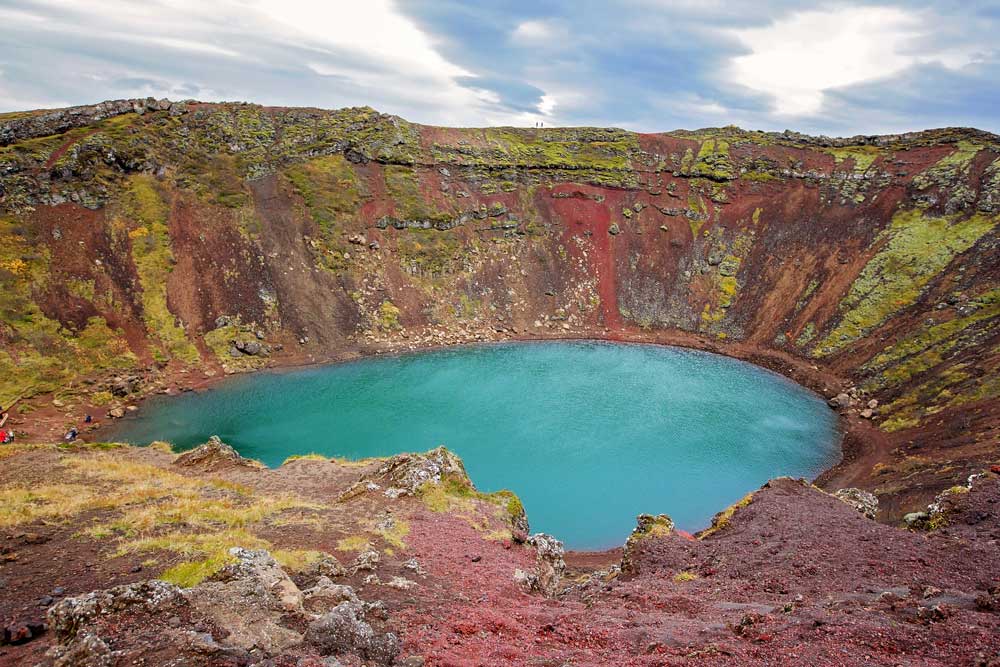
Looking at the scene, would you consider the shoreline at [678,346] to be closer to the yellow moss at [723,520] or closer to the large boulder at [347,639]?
the yellow moss at [723,520]

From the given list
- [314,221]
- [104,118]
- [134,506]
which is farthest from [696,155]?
[134,506]

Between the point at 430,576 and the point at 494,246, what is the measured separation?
60.8m

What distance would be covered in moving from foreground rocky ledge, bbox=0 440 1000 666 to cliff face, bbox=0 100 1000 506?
1820 centimetres

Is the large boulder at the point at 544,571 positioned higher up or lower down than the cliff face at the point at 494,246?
lower down

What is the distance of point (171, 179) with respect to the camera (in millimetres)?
63219

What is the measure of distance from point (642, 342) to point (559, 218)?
78.7 feet

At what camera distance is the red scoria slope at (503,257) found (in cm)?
4428

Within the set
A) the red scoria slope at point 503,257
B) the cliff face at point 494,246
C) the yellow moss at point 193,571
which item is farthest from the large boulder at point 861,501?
the yellow moss at point 193,571

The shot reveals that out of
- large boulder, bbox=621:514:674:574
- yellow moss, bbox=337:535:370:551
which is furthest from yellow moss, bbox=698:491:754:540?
yellow moss, bbox=337:535:370:551

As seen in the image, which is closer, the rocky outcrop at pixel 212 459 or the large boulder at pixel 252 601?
the large boulder at pixel 252 601

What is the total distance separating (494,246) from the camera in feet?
248

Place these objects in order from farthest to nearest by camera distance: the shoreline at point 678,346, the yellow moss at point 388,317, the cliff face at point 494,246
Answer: the yellow moss at point 388,317, the cliff face at point 494,246, the shoreline at point 678,346

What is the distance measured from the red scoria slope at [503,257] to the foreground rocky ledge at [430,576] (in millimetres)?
2429

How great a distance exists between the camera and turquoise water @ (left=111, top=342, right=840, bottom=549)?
36875mm
